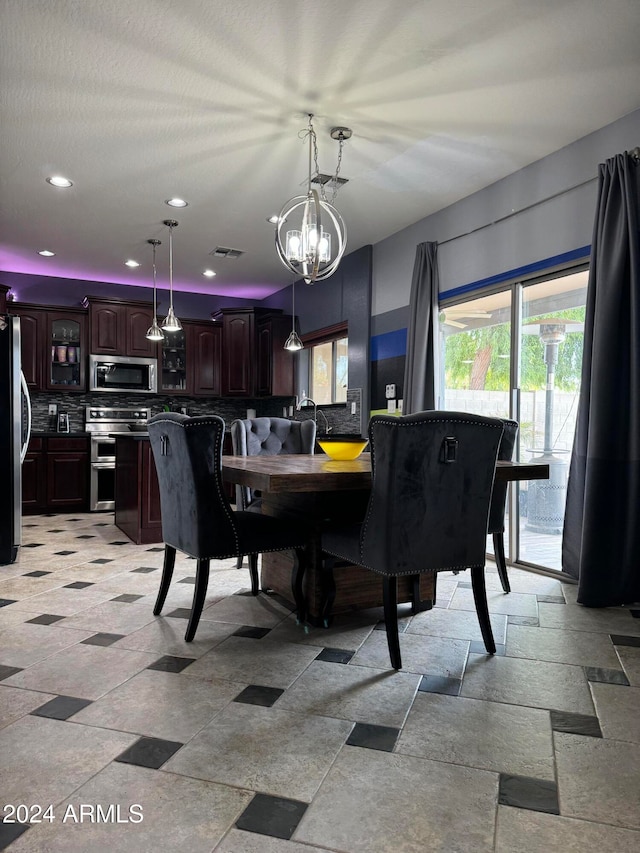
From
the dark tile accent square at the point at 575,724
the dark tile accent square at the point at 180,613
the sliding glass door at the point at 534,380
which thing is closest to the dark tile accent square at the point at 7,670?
the dark tile accent square at the point at 180,613

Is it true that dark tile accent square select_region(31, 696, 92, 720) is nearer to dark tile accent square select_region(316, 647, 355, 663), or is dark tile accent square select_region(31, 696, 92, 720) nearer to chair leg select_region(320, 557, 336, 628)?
dark tile accent square select_region(316, 647, 355, 663)

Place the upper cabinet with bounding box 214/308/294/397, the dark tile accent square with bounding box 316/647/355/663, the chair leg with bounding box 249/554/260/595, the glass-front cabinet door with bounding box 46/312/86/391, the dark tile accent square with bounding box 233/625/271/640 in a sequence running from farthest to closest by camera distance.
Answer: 1. the upper cabinet with bounding box 214/308/294/397
2. the glass-front cabinet door with bounding box 46/312/86/391
3. the chair leg with bounding box 249/554/260/595
4. the dark tile accent square with bounding box 233/625/271/640
5. the dark tile accent square with bounding box 316/647/355/663

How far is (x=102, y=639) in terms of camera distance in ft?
8.36

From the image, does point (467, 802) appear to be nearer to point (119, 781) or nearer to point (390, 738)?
point (390, 738)

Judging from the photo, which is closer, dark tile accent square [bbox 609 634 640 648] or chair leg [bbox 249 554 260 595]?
dark tile accent square [bbox 609 634 640 648]

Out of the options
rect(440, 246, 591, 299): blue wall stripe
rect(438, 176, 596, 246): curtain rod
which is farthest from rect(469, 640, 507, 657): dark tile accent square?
rect(438, 176, 596, 246): curtain rod

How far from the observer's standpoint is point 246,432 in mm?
3902

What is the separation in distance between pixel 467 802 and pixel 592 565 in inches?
78.5

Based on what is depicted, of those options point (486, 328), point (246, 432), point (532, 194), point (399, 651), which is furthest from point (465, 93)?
point (399, 651)

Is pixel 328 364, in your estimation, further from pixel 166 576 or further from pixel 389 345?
pixel 166 576

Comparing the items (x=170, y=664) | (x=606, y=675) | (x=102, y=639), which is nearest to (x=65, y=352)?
(x=102, y=639)

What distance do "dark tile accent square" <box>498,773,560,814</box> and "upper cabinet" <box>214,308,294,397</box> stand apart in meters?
5.82

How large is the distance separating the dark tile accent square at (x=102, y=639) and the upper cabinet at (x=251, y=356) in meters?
4.70

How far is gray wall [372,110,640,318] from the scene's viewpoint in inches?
137
